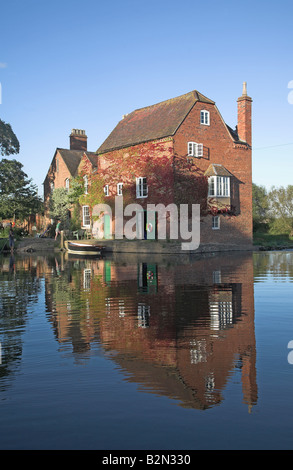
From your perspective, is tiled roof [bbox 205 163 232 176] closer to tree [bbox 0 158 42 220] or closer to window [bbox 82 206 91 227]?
window [bbox 82 206 91 227]

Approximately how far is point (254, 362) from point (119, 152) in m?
35.8

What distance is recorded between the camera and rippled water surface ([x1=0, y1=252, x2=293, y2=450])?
3.95 m

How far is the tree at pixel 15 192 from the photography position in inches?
1857

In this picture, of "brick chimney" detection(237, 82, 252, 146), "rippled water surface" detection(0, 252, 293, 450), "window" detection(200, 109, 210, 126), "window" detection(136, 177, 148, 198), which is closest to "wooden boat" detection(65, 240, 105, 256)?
"window" detection(136, 177, 148, 198)

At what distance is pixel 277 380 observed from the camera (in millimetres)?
5223

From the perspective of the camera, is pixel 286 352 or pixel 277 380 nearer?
pixel 277 380

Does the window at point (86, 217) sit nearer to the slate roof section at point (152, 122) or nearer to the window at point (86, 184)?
the window at point (86, 184)

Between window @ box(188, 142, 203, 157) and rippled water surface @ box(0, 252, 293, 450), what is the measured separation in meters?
26.3

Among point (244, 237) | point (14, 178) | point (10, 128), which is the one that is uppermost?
point (10, 128)

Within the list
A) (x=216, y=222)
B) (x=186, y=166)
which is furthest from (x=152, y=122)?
(x=216, y=222)

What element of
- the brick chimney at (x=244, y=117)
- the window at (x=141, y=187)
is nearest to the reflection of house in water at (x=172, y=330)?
the window at (x=141, y=187)

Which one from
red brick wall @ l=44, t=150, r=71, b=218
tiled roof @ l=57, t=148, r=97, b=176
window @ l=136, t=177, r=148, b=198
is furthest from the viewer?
red brick wall @ l=44, t=150, r=71, b=218
